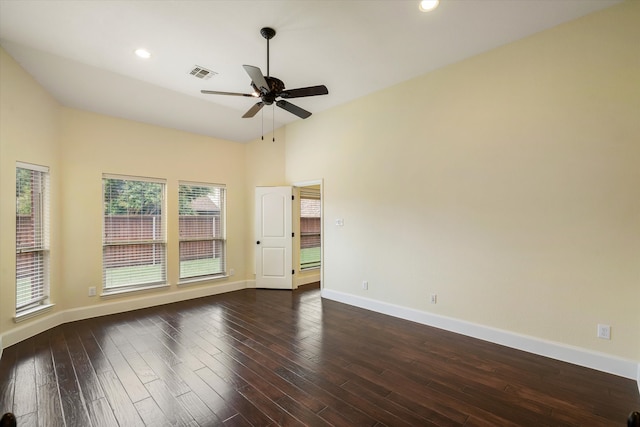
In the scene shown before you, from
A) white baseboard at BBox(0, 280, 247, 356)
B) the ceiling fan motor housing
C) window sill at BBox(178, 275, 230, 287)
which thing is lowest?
white baseboard at BBox(0, 280, 247, 356)

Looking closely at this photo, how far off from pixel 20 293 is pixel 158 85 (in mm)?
3166

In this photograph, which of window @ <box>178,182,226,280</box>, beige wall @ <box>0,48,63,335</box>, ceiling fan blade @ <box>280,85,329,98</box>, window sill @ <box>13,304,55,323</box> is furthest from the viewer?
window @ <box>178,182,226,280</box>

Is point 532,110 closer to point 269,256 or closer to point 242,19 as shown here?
point 242,19

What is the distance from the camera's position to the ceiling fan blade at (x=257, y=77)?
8.10ft

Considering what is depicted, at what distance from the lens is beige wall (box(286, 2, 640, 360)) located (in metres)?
2.62

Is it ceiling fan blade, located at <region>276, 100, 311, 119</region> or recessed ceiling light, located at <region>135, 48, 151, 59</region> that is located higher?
recessed ceiling light, located at <region>135, 48, 151, 59</region>

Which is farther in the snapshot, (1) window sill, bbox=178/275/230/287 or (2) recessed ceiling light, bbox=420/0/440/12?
(1) window sill, bbox=178/275/230/287

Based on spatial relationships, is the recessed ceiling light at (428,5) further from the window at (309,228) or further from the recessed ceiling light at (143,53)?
the window at (309,228)

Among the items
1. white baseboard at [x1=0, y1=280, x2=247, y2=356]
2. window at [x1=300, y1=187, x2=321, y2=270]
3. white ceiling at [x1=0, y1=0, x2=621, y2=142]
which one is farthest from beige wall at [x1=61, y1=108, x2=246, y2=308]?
window at [x1=300, y1=187, x2=321, y2=270]

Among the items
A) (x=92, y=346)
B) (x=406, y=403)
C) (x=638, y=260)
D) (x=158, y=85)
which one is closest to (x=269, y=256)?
(x=92, y=346)

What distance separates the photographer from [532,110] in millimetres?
3049

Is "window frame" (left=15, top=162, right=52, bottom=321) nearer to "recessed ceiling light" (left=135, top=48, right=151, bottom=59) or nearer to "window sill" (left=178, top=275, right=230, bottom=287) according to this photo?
"window sill" (left=178, top=275, right=230, bottom=287)

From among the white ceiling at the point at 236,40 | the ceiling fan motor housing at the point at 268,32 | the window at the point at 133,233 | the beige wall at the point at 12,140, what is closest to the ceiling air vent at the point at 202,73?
the white ceiling at the point at 236,40

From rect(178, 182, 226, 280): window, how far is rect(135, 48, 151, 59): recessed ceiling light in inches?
91.9
